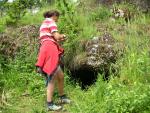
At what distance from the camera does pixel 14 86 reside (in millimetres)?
9273

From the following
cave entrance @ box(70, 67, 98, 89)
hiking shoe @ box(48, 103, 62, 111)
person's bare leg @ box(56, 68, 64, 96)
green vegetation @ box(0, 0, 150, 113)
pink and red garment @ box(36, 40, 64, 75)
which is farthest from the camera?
cave entrance @ box(70, 67, 98, 89)

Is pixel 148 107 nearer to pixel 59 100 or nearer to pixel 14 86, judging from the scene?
pixel 59 100

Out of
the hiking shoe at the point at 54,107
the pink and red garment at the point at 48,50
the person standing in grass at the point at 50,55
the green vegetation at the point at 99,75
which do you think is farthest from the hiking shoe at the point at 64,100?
the pink and red garment at the point at 48,50

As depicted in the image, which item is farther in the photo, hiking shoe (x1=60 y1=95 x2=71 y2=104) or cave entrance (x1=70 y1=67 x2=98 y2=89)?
cave entrance (x1=70 y1=67 x2=98 y2=89)

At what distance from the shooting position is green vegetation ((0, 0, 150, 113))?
22.6 feet

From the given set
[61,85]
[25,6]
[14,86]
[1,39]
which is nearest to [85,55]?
[61,85]

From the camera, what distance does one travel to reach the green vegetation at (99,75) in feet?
22.6

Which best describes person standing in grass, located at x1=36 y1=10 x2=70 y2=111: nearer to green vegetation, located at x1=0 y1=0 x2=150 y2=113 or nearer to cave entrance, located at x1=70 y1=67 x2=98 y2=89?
green vegetation, located at x1=0 y1=0 x2=150 y2=113

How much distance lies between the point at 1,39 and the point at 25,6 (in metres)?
1.56

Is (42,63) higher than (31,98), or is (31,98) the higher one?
(42,63)

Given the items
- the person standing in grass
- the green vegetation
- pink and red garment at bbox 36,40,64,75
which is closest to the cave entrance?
the green vegetation

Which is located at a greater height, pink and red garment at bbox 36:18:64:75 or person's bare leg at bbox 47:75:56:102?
pink and red garment at bbox 36:18:64:75

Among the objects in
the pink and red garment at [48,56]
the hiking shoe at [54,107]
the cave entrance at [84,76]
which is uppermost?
the pink and red garment at [48,56]

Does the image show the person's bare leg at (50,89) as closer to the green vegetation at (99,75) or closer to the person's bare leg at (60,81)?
the person's bare leg at (60,81)
